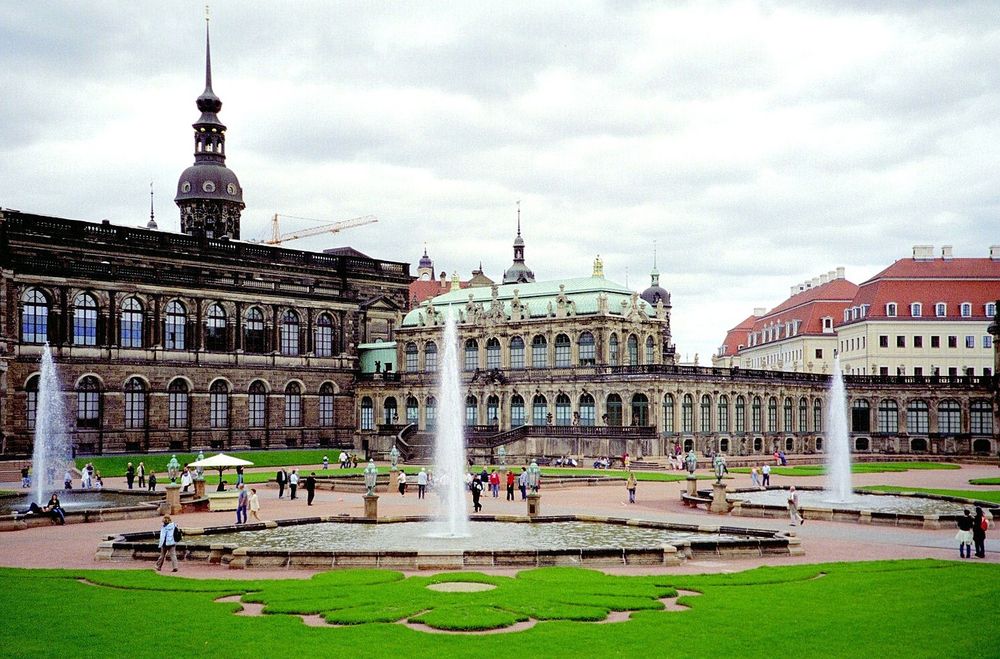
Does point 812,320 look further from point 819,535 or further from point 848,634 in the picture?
point 848,634

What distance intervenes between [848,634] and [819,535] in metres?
19.1

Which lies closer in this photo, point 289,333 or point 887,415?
point 289,333

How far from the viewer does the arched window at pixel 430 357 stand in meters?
113

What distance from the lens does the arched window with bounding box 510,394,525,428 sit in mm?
105688

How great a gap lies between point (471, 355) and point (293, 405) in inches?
715

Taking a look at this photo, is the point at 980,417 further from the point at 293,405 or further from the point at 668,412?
the point at 293,405

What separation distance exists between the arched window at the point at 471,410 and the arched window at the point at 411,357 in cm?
825

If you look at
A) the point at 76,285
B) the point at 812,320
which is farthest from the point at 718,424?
the point at 76,285

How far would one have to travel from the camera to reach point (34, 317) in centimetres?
9094

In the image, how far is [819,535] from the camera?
4178 centimetres

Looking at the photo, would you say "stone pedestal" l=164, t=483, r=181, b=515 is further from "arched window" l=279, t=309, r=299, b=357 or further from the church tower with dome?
the church tower with dome

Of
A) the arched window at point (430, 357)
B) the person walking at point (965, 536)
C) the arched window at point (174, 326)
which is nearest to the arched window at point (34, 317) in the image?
the arched window at point (174, 326)

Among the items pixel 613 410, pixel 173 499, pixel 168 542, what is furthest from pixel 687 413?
pixel 168 542

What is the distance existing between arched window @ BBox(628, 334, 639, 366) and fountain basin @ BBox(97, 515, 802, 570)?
58.9 metres
